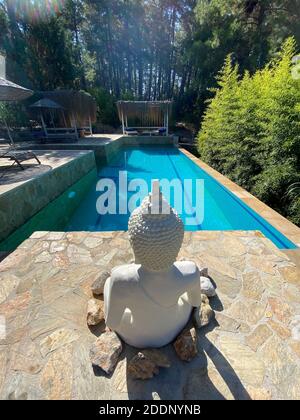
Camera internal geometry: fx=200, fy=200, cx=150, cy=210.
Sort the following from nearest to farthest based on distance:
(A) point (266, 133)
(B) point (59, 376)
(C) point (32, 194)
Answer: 1. (B) point (59, 376)
2. (C) point (32, 194)
3. (A) point (266, 133)

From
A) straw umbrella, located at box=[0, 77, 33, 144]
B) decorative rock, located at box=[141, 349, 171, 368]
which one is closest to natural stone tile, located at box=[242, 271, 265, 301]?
decorative rock, located at box=[141, 349, 171, 368]

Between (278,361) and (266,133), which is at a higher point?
(266,133)

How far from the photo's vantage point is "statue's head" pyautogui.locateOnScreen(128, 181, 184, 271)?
1.00m

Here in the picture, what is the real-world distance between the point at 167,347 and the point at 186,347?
0.16m

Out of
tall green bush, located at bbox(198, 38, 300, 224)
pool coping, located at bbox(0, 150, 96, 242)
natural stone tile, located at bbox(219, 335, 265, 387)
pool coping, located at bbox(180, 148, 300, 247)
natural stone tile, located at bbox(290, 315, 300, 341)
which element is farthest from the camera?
tall green bush, located at bbox(198, 38, 300, 224)

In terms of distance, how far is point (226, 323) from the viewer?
1.76 metres

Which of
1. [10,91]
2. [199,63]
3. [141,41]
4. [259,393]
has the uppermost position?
[141,41]

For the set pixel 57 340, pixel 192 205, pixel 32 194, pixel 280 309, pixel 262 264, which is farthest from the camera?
pixel 192 205

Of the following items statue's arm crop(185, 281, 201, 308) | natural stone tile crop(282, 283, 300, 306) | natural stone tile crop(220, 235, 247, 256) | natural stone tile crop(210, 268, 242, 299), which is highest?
statue's arm crop(185, 281, 201, 308)

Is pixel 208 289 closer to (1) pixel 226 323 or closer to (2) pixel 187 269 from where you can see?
(1) pixel 226 323

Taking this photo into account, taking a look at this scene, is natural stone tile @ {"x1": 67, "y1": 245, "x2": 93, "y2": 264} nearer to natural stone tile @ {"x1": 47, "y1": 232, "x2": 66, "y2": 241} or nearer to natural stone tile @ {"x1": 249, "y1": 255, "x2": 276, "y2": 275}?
natural stone tile @ {"x1": 47, "y1": 232, "x2": 66, "y2": 241}

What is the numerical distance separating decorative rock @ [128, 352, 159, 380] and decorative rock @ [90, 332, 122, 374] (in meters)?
0.14

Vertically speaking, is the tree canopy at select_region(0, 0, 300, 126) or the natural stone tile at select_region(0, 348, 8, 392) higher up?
the tree canopy at select_region(0, 0, 300, 126)

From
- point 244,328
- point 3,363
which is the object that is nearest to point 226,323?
point 244,328
